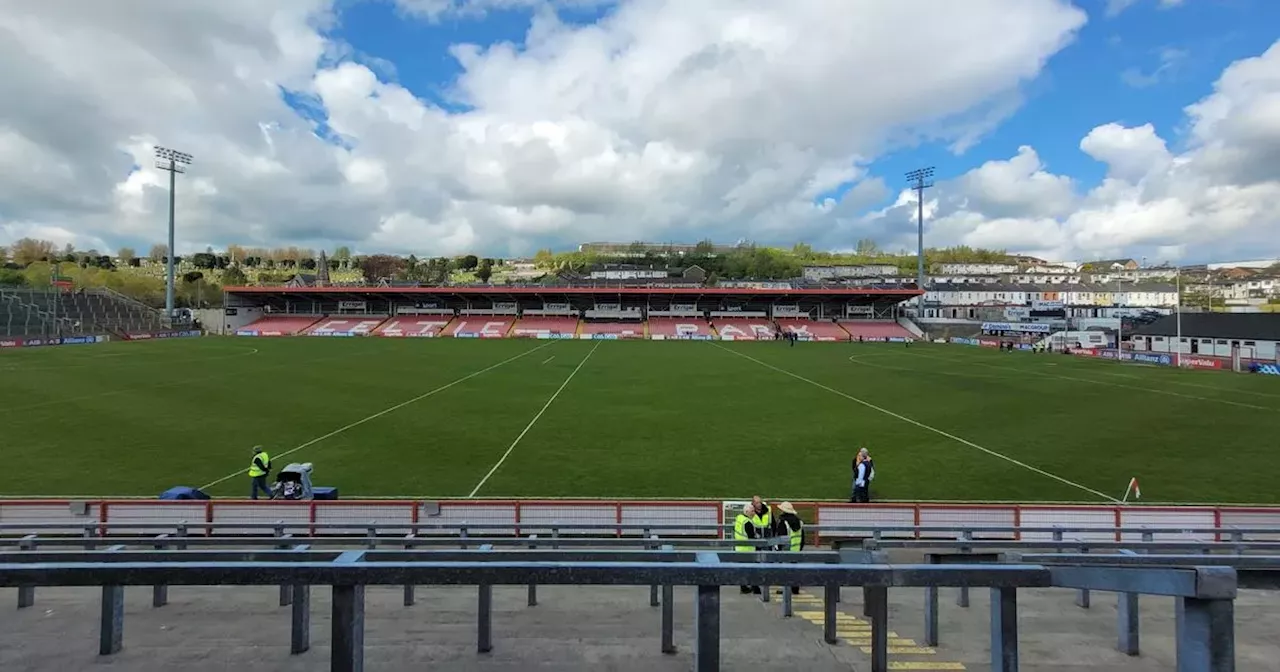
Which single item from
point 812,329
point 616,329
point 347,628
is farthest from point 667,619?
point 812,329

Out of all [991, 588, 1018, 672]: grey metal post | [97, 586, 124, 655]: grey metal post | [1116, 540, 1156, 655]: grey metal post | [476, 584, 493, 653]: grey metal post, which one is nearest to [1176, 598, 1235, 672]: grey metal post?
[991, 588, 1018, 672]: grey metal post

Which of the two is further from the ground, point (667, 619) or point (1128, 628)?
point (667, 619)

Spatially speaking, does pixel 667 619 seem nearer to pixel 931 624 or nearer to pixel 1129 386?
pixel 931 624

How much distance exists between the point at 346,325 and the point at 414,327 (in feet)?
31.4

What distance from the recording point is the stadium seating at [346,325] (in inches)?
3401

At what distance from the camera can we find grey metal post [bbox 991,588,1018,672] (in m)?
2.73

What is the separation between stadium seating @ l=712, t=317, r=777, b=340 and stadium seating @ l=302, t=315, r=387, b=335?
154 feet

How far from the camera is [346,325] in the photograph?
89375 millimetres

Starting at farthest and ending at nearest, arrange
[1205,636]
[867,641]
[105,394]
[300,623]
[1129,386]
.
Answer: [1129,386]
[105,394]
[867,641]
[300,623]
[1205,636]

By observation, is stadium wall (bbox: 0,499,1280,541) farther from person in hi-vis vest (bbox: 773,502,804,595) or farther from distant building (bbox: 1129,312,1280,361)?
distant building (bbox: 1129,312,1280,361)

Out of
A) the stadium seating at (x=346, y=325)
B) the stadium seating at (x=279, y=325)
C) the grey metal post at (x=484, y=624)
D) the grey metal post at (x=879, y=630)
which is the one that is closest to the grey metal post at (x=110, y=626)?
the grey metal post at (x=484, y=624)

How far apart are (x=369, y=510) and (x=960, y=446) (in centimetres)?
1852

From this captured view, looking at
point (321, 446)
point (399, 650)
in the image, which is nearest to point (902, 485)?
point (399, 650)

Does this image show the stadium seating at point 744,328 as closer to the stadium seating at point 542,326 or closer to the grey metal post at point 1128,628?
the stadium seating at point 542,326
